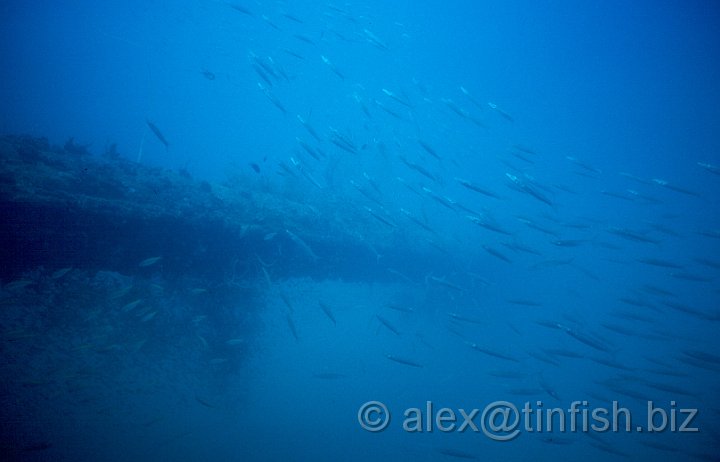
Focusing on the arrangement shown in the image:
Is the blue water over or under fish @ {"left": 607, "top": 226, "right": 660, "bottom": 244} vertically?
under

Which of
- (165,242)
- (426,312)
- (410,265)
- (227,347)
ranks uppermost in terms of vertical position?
(165,242)

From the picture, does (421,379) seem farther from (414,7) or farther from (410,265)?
(414,7)

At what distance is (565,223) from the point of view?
10.7m

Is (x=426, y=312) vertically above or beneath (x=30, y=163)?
beneath

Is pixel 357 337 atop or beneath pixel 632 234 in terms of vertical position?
beneath

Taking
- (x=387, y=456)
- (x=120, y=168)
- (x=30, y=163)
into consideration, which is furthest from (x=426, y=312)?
(x=30, y=163)

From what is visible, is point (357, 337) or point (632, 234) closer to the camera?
point (632, 234)

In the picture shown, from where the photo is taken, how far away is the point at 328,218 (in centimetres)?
979

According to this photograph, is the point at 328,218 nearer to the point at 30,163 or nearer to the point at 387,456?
the point at 30,163

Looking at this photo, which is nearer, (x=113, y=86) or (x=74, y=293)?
(x=74, y=293)

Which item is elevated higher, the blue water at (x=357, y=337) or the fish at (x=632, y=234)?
the fish at (x=632, y=234)

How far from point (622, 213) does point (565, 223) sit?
7384cm

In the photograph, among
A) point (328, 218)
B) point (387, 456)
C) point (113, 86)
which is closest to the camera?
point (328, 218)

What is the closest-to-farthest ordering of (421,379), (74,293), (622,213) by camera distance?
1. (74,293)
2. (421,379)
3. (622,213)
